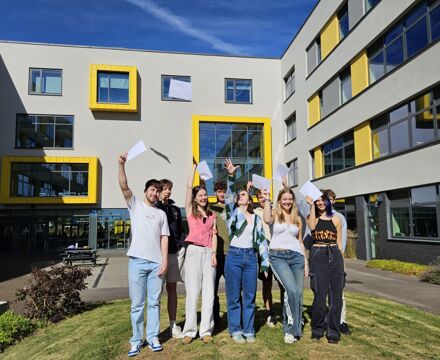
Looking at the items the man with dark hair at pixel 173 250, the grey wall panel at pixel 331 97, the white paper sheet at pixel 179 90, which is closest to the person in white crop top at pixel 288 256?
the man with dark hair at pixel 173 250

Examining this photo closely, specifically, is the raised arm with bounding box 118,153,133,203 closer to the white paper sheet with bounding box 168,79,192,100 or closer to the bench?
the white paper sheet with bounding box 168,79,192,100

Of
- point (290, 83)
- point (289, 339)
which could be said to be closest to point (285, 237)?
point (289, 339)

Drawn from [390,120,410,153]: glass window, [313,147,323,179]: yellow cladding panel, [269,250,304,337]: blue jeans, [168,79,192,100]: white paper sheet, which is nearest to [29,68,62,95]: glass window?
[313,147,323,179]: yellow cladding panel

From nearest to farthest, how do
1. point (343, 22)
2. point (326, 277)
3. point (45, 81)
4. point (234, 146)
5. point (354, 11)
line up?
point (326, 277)
point (354, 11)
point (343, 22)
point (45, 81)
point (234, 146)

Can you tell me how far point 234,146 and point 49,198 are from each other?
42.8 feet

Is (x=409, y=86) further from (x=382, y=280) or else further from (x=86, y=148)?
(x=86, y=148)

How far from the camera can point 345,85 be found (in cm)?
2067

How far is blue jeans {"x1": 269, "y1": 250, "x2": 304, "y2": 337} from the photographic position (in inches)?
194

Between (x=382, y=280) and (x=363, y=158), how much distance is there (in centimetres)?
794

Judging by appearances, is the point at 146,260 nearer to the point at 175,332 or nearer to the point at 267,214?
the point at 175,332

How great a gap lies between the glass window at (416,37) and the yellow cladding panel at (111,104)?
57.7ft

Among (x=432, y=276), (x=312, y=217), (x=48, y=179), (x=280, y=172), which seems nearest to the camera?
(x=312, y=217)

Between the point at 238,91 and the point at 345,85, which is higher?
the point at 238,91

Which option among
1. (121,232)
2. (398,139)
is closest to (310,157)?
(398,139)
